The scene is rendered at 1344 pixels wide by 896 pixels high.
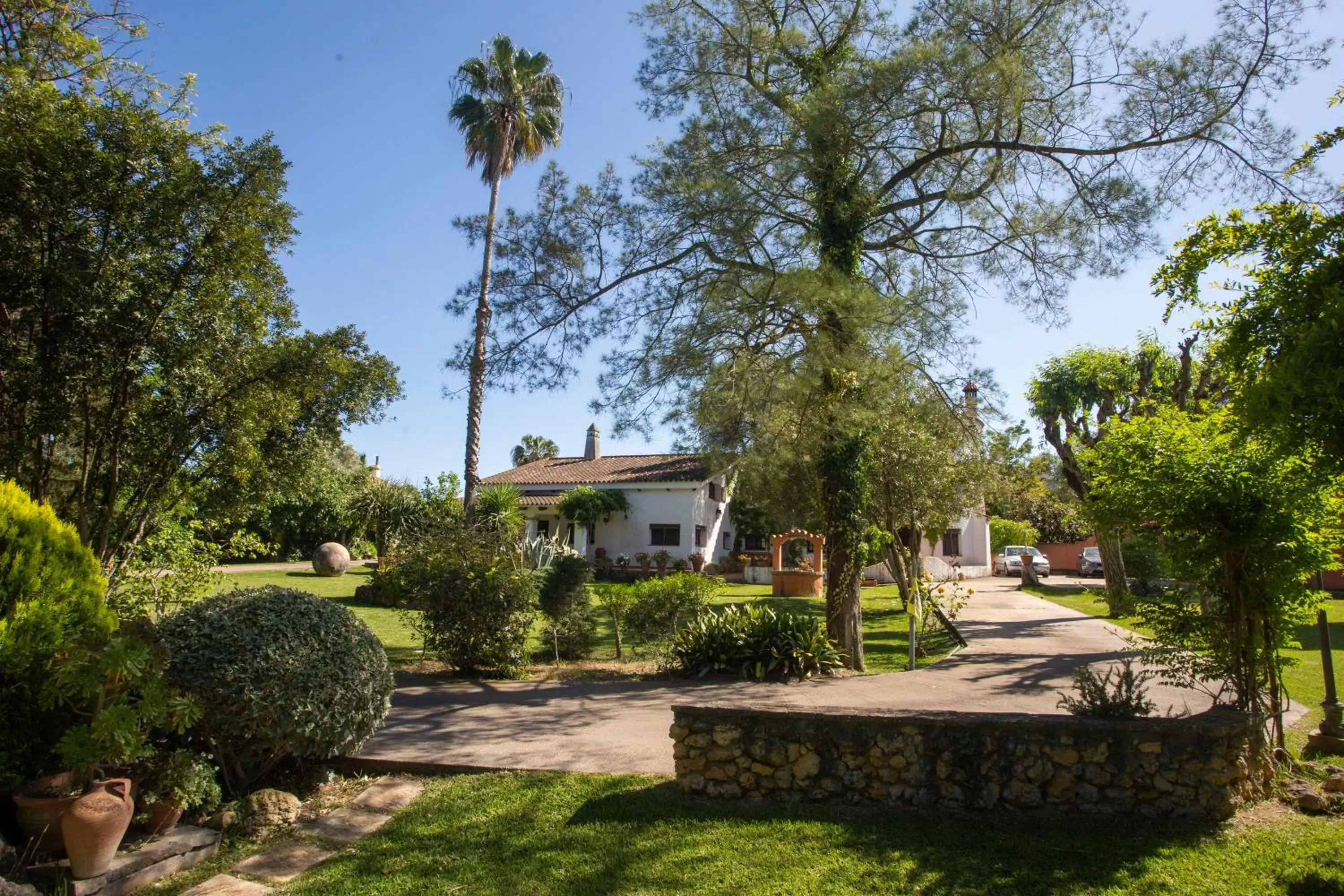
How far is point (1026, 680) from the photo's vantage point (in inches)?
370

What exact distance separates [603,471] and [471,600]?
26140 millimetres

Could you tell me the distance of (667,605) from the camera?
12055mm

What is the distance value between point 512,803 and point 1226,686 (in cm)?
528

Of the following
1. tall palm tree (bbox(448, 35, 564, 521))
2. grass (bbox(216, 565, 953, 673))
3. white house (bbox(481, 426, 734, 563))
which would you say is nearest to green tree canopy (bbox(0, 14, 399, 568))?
grass (bbox(216, 565, 953, 673))

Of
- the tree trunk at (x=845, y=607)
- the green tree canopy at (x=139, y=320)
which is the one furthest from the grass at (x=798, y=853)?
the tree trunk at (x=845, y=607)

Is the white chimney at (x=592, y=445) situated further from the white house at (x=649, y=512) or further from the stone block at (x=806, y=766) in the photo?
the stone block at (x=806, y=766)

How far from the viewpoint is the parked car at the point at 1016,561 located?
3809 cm

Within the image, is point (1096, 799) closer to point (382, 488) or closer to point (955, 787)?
point (955, 787)

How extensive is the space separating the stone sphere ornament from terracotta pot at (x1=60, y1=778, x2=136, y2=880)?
24808mm

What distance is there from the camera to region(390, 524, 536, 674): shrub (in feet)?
35.5

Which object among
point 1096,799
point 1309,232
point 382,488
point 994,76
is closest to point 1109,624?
point 994,76

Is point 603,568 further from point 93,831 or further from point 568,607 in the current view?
point 93,831

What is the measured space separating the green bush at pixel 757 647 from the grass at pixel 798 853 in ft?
15.6

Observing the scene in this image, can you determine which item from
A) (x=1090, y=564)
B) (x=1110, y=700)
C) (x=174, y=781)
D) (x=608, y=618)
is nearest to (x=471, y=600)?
(x=174, y=781)
